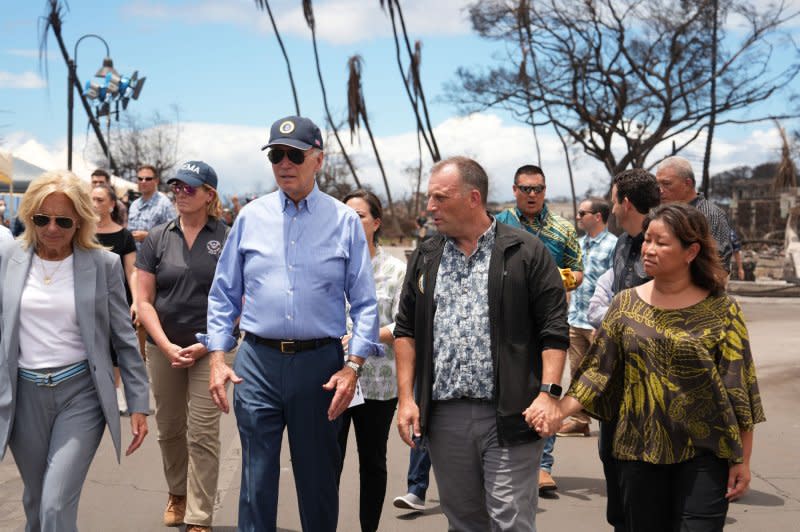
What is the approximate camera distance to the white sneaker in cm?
632

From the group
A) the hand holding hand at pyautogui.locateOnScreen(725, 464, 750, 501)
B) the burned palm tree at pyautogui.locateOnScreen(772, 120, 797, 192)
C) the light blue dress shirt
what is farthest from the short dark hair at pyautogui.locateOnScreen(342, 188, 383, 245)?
the burned palm tree at pyautogui.locateOnScreen(772, 120, 797, 192)

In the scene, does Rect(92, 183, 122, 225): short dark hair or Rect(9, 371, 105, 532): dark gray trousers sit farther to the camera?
Rect(92, 183, 122, 225): short dark hair

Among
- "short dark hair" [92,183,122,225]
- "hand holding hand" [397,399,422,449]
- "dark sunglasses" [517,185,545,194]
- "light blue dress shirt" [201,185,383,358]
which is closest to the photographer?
"hand holding hand" [397,399,422,449]

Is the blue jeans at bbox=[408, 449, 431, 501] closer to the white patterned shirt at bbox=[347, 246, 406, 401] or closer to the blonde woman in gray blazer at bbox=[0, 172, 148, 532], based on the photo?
the white patterned shirt at bbox=[347, 246, 406, 401]

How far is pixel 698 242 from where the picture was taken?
13.1 feet

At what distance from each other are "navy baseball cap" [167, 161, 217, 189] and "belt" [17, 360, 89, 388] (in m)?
1.83

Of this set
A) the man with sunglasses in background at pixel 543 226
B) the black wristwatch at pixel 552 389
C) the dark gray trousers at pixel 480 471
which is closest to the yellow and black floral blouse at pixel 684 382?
the black wristwatch at pixel 552 389

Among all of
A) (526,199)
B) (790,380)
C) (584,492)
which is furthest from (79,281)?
(790,380)

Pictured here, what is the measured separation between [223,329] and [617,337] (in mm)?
1791

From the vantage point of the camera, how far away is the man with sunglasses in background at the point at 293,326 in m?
4.41

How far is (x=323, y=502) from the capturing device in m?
4.52

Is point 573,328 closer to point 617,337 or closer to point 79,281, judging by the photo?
point 617,337

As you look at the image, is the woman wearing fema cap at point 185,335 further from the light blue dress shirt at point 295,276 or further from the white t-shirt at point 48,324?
the white t-shirt at point 48,324

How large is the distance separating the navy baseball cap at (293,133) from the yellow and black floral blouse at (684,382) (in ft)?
5.30
